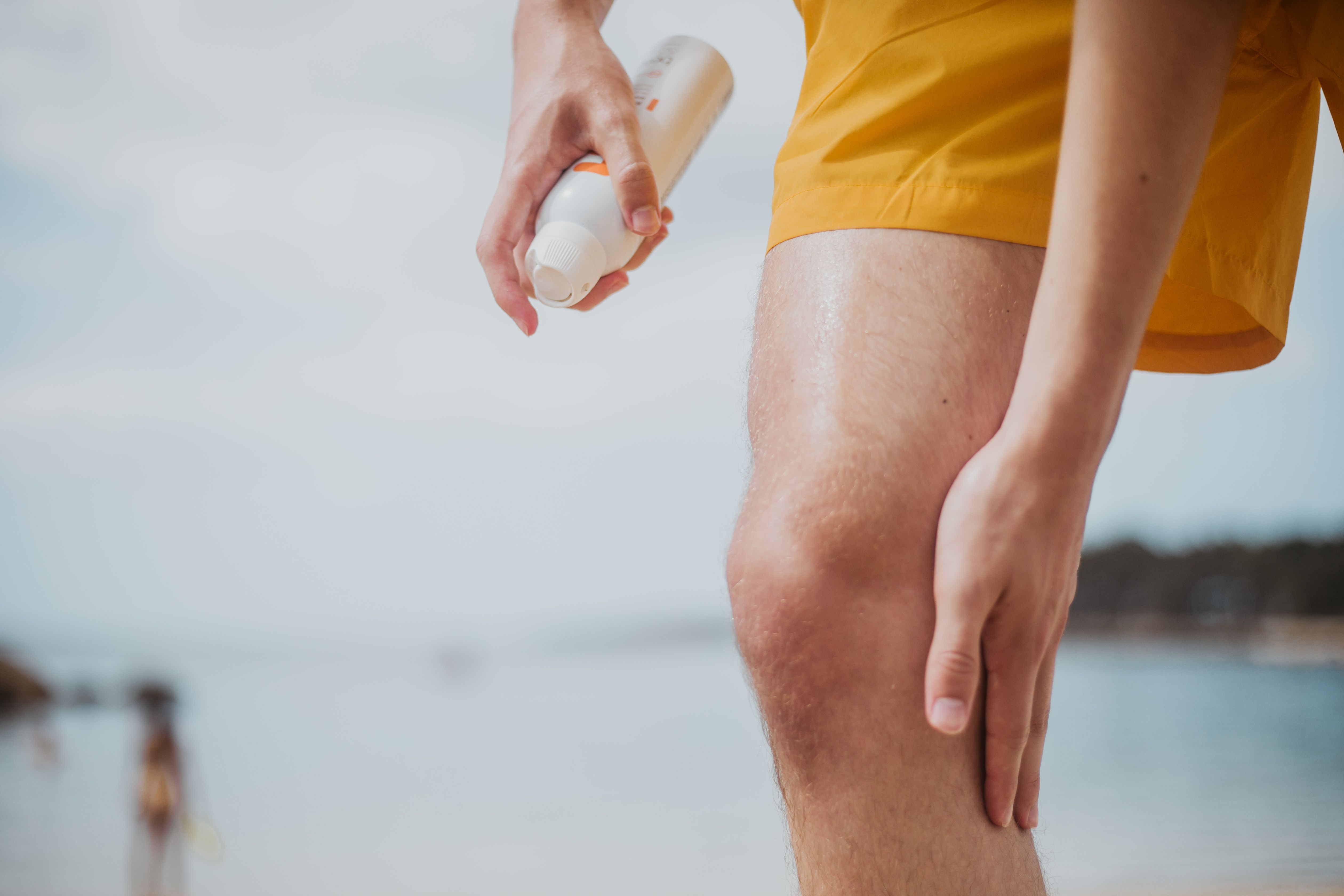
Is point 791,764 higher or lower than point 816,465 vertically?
lower

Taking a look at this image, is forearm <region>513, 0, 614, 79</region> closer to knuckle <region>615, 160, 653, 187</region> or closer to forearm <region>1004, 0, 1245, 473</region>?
knuckle <region>615, 160, 653, 187</region>

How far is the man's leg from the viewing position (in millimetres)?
532

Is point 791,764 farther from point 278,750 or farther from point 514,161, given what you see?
point 278,750

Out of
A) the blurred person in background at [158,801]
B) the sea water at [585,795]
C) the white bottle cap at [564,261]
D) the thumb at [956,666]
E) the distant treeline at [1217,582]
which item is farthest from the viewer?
the distant treeline at [1217,582]

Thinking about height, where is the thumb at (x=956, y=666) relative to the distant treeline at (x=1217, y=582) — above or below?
below

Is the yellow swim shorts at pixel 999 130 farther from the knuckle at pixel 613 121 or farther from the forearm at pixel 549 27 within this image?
the forearm at pixel 549 27

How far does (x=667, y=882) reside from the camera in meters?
6.42

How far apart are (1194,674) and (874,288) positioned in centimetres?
2763

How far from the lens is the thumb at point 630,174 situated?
32.5 inches

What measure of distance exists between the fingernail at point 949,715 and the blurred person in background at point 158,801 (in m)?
5.66

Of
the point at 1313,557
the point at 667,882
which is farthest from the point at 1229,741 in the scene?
the point at 1313,557

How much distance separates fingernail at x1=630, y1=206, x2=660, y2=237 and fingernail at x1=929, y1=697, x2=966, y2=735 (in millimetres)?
527

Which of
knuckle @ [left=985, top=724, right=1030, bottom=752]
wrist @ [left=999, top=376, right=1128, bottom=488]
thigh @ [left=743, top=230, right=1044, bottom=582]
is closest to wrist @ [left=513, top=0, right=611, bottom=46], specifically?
thigh @ [left=743, top=230, right=1044, bottom=582]

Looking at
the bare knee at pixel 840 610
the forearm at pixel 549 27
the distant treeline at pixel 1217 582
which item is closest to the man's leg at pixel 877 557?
the bare knee at pixel 840 610
